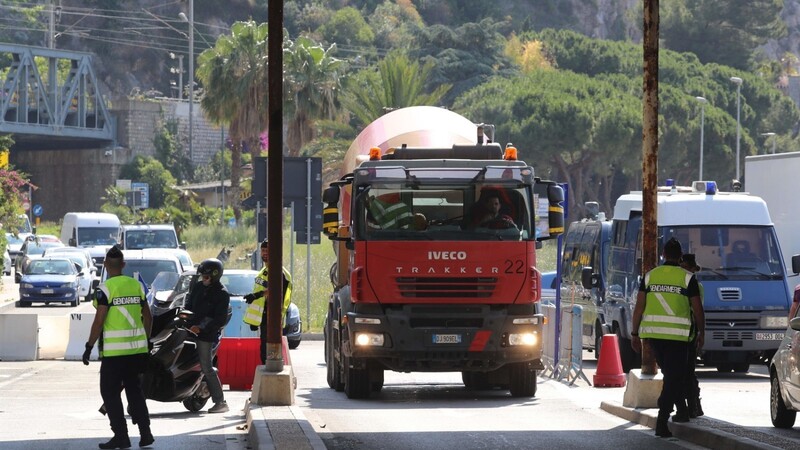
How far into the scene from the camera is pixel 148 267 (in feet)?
108

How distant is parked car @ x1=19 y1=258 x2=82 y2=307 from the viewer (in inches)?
1794

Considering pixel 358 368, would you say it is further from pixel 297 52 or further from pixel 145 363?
pixel 297 52

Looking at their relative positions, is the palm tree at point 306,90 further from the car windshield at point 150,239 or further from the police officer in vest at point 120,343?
the police officer in vest at point 120,343

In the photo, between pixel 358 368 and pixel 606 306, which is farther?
pixel 606 306

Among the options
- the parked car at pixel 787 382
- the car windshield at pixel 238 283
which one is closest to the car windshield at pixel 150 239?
the car windshield at pixel 238 283

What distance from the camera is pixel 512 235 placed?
18531mm

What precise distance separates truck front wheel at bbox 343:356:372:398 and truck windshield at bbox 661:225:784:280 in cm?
648

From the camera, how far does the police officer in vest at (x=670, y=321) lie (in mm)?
14852

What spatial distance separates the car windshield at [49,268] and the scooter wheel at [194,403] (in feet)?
95.9

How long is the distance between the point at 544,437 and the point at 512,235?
406 centimetres

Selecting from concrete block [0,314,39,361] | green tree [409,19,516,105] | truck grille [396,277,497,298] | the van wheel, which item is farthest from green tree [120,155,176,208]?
the van wheel

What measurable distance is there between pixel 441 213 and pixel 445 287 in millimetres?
878

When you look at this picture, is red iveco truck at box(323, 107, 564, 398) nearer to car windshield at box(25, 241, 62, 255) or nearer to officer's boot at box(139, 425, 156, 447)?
officer's boot at box(139, 425, 156, 447)

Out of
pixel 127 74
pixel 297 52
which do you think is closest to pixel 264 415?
pixel 297 52
